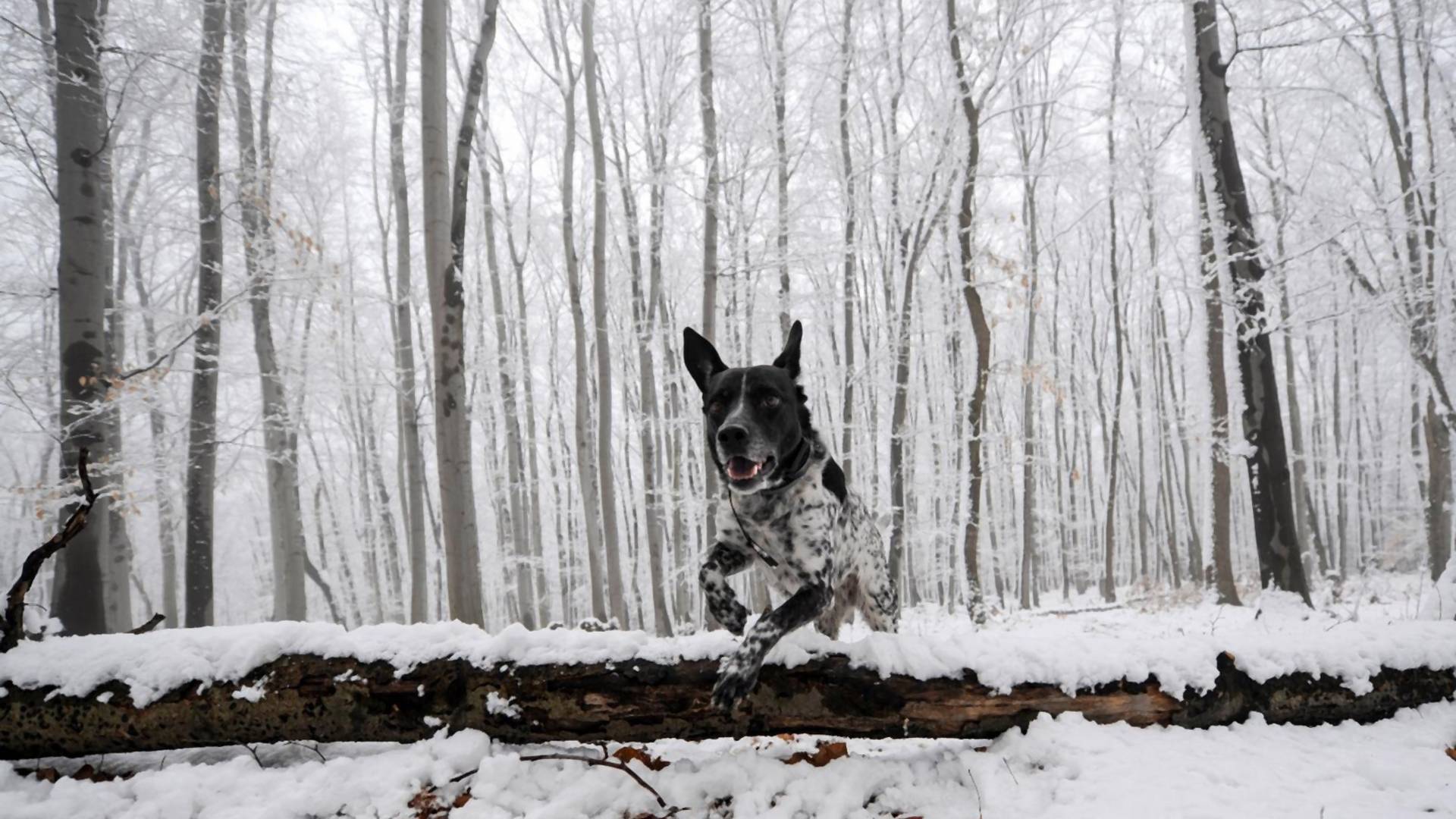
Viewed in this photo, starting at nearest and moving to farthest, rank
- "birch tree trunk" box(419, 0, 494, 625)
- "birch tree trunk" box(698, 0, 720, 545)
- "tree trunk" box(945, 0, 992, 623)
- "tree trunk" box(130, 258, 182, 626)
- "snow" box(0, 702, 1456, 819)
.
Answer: "snow" box(0, 702, 1456, 819) → "birch tree trunk" box(419, 0, 494, 625) → "tree trunk" box(130, 258, 182, 626) → "birch tree trunk" box(698, 0, 720, 545) → "tree trunk" box(945, 0, 992, 623)

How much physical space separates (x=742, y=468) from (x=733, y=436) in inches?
6.8

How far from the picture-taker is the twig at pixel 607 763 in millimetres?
2562

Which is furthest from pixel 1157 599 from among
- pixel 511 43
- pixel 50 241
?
pixel 50 241

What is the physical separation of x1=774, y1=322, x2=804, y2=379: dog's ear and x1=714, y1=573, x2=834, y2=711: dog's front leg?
1304mm

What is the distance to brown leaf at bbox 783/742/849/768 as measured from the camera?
2.84 meters

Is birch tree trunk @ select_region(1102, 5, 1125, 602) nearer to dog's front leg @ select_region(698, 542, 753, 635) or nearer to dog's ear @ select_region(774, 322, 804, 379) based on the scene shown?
dog's ear @ select_region(774, 322, 804, 379)

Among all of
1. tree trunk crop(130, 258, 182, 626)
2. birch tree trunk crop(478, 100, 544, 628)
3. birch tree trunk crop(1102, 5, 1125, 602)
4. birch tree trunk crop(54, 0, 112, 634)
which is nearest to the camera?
birch tree trunk crop(54, 0, 112, 634)

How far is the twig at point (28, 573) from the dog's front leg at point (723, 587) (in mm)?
2836

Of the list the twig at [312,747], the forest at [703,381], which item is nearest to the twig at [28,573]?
the forest at [703,381]

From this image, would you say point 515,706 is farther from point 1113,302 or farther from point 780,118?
point 1113,302

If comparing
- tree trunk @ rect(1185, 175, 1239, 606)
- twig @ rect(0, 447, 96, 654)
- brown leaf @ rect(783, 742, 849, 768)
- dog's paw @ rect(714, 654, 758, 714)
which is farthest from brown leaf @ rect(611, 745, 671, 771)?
tree trunk @ rect(1185, 175, 1239, 606)

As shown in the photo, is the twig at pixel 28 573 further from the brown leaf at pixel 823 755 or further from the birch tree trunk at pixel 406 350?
the birch tree trunk at pixel 406 350

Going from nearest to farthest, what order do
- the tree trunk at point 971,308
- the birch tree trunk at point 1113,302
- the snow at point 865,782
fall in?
1. the snow at point 865,782
2. the tree trunk at point 971,308
3. the birch tree trunk at point 1113,302

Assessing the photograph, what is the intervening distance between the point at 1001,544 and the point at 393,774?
3181 centimetres
